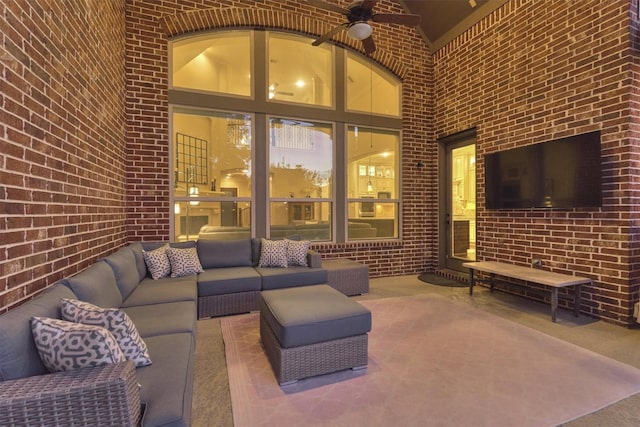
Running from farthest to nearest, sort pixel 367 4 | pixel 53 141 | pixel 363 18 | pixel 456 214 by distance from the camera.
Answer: pixel 456 214 < pixel 363 18 < pixel 367 4 < pixel 53 141

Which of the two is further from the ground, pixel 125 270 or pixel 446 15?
pixel 446 15

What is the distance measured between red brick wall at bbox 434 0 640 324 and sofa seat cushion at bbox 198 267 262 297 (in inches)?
134

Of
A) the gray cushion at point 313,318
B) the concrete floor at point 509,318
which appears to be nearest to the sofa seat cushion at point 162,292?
the concrete floor at point 509,318

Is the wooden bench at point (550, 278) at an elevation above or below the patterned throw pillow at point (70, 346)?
below

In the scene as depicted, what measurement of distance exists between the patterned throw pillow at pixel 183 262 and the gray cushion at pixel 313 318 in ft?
4.67

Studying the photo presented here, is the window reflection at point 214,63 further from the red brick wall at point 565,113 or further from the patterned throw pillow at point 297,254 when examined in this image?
the red brick wall at point 565,113

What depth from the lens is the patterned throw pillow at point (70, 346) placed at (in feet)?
4.01

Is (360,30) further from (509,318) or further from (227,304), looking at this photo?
(509,318)

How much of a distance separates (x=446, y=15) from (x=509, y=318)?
4606 millimetres

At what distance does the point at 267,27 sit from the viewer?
4.53 m

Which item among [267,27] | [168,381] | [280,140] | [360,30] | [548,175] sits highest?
[267,27]

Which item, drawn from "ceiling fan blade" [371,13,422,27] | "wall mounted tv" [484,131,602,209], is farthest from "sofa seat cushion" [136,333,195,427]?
"wall mounted tv" [484,131,602,209]

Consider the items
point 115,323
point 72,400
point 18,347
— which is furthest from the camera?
point 115,323

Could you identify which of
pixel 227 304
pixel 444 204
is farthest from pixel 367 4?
pixel 444 204
